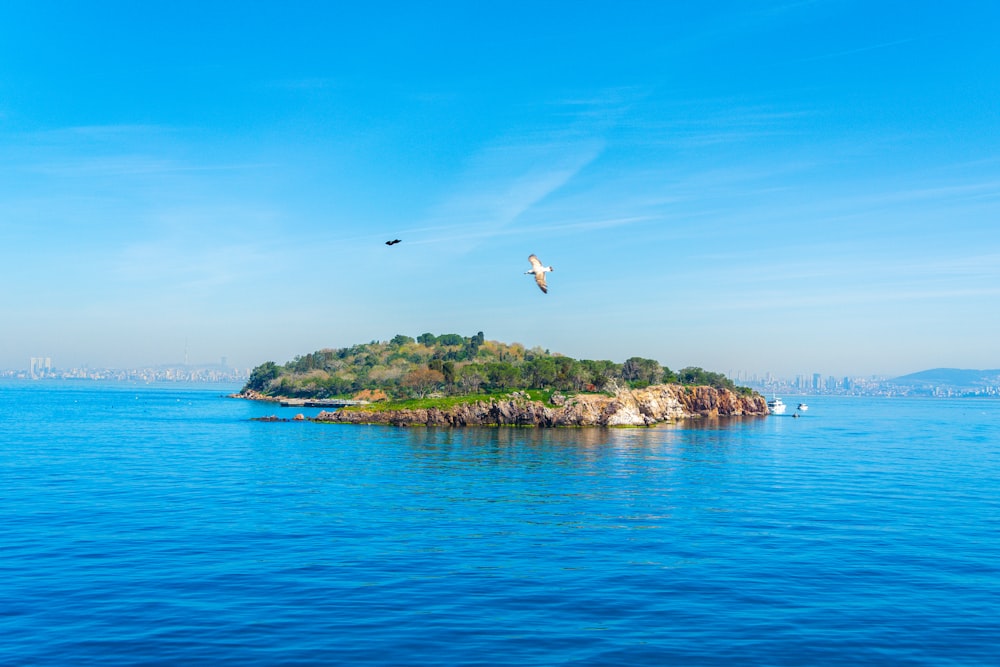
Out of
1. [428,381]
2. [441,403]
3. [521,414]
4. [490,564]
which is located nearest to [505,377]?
[521,414]

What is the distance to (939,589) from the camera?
101ft

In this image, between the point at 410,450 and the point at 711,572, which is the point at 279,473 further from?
the point at 711,572

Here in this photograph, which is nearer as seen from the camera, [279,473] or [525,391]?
[279,473]

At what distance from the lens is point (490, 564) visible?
3338 cm

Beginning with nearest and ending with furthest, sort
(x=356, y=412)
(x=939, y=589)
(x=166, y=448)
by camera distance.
A: (x=939, y=589) → (x=166, y=448) → (x=356, y=412)

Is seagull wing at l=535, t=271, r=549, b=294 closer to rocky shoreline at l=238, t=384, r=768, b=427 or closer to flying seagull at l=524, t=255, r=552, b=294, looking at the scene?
flying seagull at l=524, t=255, r=552, b=294

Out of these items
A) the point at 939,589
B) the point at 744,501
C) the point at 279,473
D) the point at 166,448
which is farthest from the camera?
the point at 166,448

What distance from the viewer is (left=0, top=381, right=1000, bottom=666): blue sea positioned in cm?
2355

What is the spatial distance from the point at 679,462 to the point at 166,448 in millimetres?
62643

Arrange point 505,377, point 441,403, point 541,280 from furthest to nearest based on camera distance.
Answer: point 505,377 → point 441,403 → point 541,280

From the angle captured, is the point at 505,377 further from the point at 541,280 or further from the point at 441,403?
the point at 541,280

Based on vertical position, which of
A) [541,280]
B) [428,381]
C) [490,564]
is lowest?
[490,564]

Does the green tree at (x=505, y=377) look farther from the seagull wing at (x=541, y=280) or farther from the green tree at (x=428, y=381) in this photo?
the seagull wing at (x=541, y=280)

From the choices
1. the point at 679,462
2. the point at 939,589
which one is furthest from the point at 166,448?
the point at 939,589
